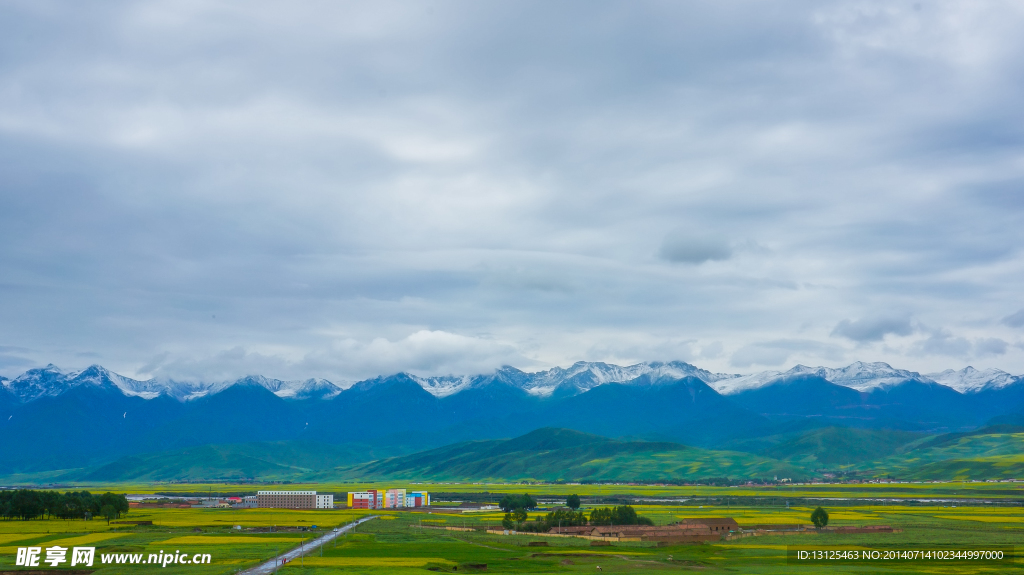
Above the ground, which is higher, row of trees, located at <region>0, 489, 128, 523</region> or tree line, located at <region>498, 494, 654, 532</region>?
row of trees, located at <region>0, 489, 128, 523</region>

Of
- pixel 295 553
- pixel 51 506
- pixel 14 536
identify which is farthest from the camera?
pixel 51 506

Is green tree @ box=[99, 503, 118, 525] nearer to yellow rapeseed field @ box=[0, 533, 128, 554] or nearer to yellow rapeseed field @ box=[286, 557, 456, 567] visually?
yellow rapeseed field @ box=[0, 533, 128, 554]

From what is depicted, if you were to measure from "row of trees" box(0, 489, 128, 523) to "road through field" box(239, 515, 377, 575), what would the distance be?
51.1 meters

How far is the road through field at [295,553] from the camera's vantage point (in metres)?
87.9

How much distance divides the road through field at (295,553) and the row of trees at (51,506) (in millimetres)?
51078

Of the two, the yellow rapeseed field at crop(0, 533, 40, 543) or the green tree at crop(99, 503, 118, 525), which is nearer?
the yellow rapeseed field at crop(0, 533, 40, 543)

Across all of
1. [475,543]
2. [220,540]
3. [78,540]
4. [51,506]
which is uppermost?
[51,506]

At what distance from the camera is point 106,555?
324 feet

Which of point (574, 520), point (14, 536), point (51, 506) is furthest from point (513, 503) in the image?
point (51, 506)

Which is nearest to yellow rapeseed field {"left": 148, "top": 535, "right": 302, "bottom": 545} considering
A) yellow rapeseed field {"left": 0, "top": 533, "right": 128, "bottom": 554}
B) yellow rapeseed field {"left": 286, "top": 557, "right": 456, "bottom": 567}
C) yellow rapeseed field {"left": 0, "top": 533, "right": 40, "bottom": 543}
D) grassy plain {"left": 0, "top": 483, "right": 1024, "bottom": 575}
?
grassy plain {"left": 0, "top": 483, "right": 1024, "bottom": 575}

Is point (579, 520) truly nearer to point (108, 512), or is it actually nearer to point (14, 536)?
point (14, 536)

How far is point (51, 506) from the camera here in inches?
6412

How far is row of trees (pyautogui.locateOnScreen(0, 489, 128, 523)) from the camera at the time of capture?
160750mm

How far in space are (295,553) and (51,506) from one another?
283 ft
